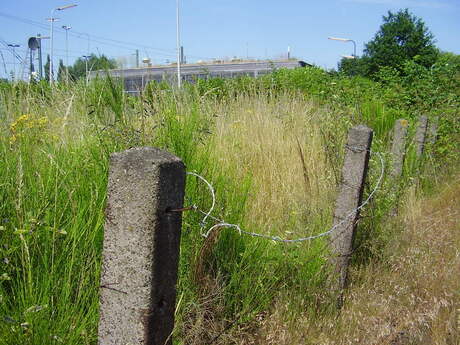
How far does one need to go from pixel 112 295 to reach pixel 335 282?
1.86m

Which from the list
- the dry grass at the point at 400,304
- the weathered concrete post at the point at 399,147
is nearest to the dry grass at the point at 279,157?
the dry grass at the point at 400,304

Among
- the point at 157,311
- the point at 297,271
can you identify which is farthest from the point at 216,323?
the point at 157,311

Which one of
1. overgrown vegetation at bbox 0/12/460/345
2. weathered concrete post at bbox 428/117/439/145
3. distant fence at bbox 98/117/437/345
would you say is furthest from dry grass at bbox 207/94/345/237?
weathered concrete post at bbox 428/117/439/145

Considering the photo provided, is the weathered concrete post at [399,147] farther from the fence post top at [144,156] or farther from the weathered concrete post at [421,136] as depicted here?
the fence post top at [144,156]

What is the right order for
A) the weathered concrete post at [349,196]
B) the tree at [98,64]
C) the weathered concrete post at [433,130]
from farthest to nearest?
the weathered concrete post at [433,130], the weathered concrete post at [349,196], the tree at [98,64]

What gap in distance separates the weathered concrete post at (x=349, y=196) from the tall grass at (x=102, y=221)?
5.3 inches

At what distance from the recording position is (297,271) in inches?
111

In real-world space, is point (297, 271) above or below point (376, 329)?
above

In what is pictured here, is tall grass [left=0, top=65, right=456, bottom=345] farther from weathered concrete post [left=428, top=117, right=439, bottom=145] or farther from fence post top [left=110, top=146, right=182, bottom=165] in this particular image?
weathered concrete post [left=428, top=117, right=439, bottom=145]

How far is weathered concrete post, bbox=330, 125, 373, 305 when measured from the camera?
298 centimetres

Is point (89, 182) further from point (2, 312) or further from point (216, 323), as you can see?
point (216, 323)

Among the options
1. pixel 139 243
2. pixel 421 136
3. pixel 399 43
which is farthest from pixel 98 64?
pixel 399 43

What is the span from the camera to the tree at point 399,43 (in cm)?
3747

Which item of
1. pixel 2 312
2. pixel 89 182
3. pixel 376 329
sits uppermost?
pixel 89 182
